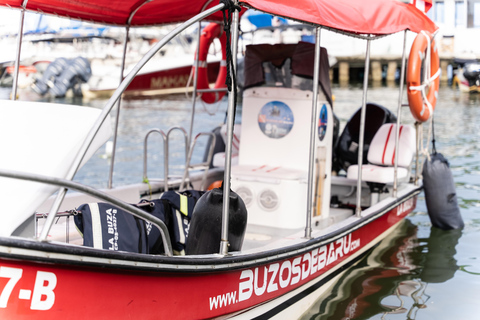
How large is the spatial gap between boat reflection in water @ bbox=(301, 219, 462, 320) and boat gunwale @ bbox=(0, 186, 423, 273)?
112 centimetres

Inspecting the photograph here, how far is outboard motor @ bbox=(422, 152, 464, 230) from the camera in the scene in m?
7.83

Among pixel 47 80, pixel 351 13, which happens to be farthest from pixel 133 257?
pixel 47 80

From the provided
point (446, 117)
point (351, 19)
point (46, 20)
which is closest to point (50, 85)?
point (46, 20)

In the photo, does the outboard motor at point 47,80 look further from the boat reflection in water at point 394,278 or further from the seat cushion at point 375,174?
the seat cushion at point 375,174

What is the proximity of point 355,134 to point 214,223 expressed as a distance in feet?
14.0

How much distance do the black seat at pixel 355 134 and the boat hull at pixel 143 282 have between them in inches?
117

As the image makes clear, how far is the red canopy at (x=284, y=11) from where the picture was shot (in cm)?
420

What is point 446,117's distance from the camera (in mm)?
21781

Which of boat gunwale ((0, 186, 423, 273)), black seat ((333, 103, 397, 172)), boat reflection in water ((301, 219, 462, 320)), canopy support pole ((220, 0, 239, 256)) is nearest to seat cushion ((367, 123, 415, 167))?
black seat ((333, 103, 397, 172))

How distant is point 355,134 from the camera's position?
7953 mm

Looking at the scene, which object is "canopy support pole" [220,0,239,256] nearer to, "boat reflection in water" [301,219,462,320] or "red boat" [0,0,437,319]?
"red boat" [0,0,437,319]

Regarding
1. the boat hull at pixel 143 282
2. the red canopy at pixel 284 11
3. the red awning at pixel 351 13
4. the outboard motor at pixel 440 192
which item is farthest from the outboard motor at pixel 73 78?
the boat hull at pixel 143 282

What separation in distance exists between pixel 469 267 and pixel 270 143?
266 cm

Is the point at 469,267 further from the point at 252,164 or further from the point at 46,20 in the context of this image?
the point at 46,20
